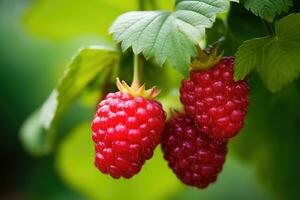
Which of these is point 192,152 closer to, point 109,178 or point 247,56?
point 247,56

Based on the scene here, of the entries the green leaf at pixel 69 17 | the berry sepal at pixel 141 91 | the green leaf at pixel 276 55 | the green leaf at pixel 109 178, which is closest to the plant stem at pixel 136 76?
the berry sepal at pixel 141 91

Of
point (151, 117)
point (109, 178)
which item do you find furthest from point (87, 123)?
point (151, 117)

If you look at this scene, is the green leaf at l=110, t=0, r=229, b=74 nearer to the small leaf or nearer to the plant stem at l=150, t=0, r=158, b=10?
the small leaf

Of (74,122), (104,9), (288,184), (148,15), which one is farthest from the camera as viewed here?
(74,122)

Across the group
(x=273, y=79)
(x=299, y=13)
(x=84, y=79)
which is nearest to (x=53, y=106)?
(x=84, y=79)

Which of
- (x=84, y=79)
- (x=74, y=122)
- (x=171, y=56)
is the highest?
(x=171, y=56)

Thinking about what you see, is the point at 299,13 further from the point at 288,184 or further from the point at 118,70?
the point at 288,184

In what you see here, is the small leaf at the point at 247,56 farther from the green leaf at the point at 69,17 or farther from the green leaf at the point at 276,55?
the green leaf at the point at 69,17
